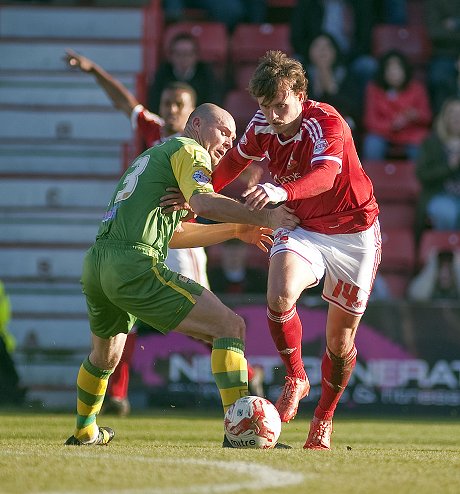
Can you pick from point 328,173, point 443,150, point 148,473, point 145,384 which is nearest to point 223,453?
point 148,473

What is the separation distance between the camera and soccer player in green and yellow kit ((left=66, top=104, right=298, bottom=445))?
593cm

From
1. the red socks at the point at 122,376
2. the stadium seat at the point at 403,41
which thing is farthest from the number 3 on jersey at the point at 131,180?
the stadium seat at the point at 403,41

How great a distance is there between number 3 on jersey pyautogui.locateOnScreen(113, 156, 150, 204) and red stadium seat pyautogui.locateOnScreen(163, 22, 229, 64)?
27.6ft

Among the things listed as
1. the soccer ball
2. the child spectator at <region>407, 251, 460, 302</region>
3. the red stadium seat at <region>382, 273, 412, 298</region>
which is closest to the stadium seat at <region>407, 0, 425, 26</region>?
the red stadium seat at <region>382, 273, 412, 298</region>

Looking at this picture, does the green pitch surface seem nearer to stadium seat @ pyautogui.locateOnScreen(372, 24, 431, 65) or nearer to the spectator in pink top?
the spectator in pink top

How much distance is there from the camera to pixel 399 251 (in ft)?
42.5

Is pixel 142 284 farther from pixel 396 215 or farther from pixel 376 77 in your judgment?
pixel 376 77

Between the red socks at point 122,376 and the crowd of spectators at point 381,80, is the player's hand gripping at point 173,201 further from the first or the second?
the crowd of spectators at point 381,80

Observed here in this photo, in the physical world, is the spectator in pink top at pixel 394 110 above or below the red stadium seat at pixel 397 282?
above

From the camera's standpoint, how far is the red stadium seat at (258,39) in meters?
14.6

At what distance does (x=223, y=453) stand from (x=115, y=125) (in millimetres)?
9508

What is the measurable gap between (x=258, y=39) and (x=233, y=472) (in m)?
10.4

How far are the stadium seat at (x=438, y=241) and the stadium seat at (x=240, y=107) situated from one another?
9.00 ft

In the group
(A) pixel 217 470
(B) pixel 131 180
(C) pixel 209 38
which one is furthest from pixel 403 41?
(A) pixel 217 470
